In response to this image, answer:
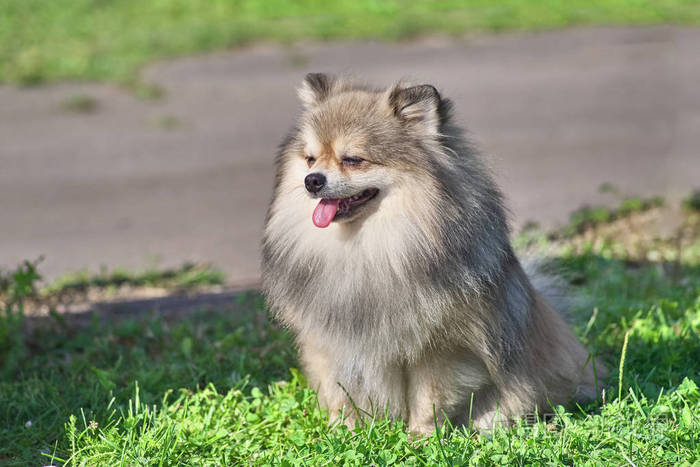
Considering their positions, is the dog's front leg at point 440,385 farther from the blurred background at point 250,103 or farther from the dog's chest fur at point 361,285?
the blurred background at point 250,103

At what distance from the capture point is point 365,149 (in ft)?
10.8

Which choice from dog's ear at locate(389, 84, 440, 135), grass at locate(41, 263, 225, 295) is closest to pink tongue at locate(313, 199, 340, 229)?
dog's ear at locate(389, 84, 440, 135)

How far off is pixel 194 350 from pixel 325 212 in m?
1.66

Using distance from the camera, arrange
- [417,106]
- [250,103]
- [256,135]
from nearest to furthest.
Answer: [417,106] < [256,135] < [250,103]

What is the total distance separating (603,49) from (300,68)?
13.3ft

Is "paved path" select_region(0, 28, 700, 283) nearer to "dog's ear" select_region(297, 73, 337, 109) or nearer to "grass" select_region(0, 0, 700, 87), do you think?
"grass" select_region(0, 0, 700, 87)

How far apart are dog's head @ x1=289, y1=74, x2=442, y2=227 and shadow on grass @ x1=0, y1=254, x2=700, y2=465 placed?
3.82 feet

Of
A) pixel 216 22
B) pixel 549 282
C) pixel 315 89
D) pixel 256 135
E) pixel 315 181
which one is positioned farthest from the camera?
pixel 216 22

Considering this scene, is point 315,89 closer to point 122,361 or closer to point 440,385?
point 440,385

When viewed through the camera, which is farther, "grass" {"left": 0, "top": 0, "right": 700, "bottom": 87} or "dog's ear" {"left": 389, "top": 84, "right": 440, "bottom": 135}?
"grass" {"left": 0, "top": 0, "right": 700, "bottom": 87}

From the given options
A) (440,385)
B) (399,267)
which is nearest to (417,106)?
(399,267)

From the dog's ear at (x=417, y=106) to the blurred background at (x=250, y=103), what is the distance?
207 centimetres

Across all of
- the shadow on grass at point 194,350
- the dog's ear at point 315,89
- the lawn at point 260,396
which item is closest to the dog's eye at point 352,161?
the dog's ear at point 315,89

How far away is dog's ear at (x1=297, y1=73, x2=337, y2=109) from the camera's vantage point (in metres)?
3.61
